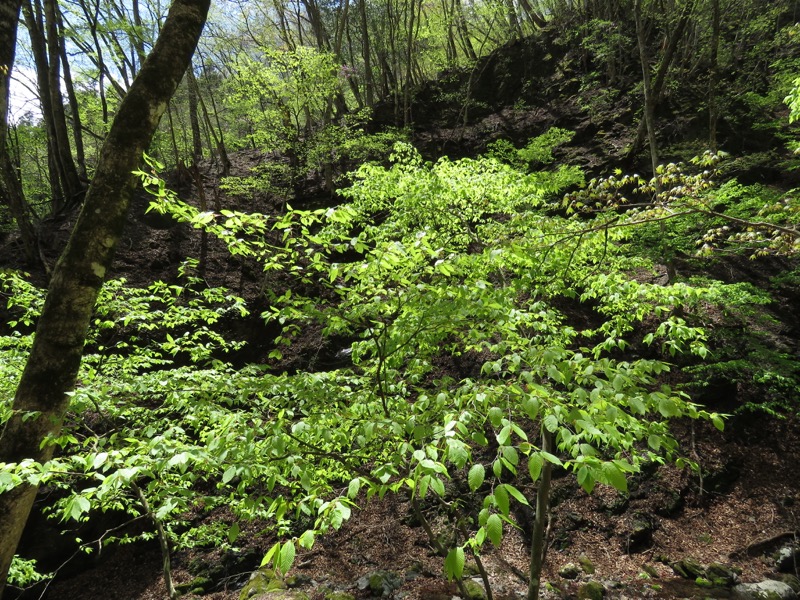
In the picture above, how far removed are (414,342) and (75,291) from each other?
8.39 ft

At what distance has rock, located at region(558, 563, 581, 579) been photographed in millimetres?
6637

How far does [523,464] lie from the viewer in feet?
27.9

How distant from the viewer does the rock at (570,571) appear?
6.64 metres

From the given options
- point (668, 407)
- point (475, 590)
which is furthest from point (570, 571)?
point (668, 407)

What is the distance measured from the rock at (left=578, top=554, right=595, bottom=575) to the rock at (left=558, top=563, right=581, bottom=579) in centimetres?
11

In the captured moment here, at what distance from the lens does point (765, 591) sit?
18.7 ft

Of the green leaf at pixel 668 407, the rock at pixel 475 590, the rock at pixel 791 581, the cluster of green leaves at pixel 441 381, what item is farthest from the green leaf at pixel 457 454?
the rock at pixel 791 581

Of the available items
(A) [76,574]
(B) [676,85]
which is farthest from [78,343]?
(B) [676,85]

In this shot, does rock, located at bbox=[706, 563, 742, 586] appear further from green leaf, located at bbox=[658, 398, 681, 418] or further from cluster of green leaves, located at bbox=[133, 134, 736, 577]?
green leaf, located at bbox=[658, 398, 681, 418]

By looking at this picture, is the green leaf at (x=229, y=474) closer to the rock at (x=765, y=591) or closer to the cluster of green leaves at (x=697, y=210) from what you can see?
the cluster of green leaves at (x=697, y=210)

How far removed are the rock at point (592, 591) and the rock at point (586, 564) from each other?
0.37 metres

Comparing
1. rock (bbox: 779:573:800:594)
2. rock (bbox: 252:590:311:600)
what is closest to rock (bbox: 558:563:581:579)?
rock (bbox: 779:573:800:594)

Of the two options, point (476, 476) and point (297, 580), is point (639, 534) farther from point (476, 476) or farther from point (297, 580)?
point (476, 476)

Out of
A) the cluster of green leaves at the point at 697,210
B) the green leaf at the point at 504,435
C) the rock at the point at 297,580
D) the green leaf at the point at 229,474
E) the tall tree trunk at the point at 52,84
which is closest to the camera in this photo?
the green leaf at the point at 504,435
